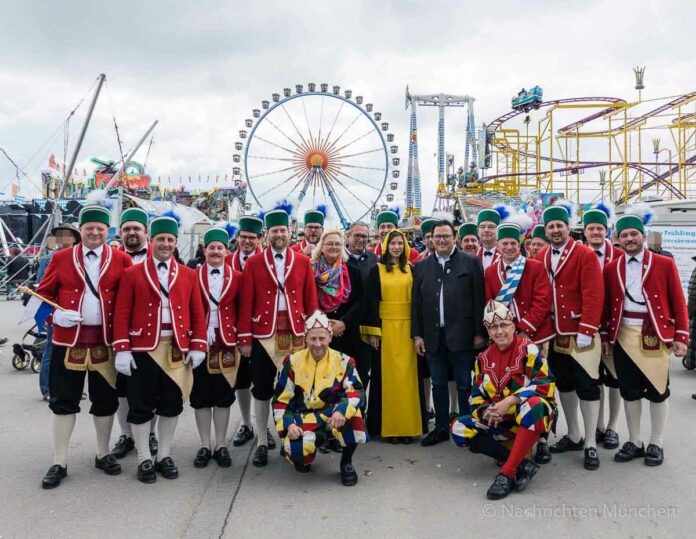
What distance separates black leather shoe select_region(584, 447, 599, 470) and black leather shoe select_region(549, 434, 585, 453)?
0.29m

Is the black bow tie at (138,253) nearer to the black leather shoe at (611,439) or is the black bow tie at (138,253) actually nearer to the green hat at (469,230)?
the green hat at (469,230)

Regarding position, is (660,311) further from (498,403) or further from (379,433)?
(379,433)

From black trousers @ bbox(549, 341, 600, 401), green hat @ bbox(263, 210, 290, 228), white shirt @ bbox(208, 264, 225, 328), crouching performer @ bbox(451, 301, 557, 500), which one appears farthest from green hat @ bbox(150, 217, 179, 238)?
black trousers @ bbox(549, 341, 600, 401)

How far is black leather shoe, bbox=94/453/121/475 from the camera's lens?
3.90m

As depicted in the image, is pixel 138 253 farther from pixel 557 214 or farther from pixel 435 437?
pixel 557 214

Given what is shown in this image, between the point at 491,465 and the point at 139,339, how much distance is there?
2.74 m

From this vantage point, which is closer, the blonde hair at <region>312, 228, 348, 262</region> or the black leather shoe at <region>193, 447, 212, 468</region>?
the black leather shoe at <region>193, 447, 212, 468</region>

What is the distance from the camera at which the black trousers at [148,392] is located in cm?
377

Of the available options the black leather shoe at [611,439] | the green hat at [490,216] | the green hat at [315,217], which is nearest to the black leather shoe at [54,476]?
the green hat at [315,217]

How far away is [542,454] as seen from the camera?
162 inches

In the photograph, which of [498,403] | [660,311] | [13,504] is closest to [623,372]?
[660,311]

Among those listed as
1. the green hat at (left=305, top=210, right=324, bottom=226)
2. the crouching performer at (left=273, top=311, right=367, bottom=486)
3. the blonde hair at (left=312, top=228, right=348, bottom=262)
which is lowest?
the crouching performer at (left=273, top=311, right=367, bottom=486)

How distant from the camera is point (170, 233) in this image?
3.92m

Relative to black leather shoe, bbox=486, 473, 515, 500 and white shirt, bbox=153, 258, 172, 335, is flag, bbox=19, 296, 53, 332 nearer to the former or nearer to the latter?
white shirt, bbox=153, 258, 172, 335
